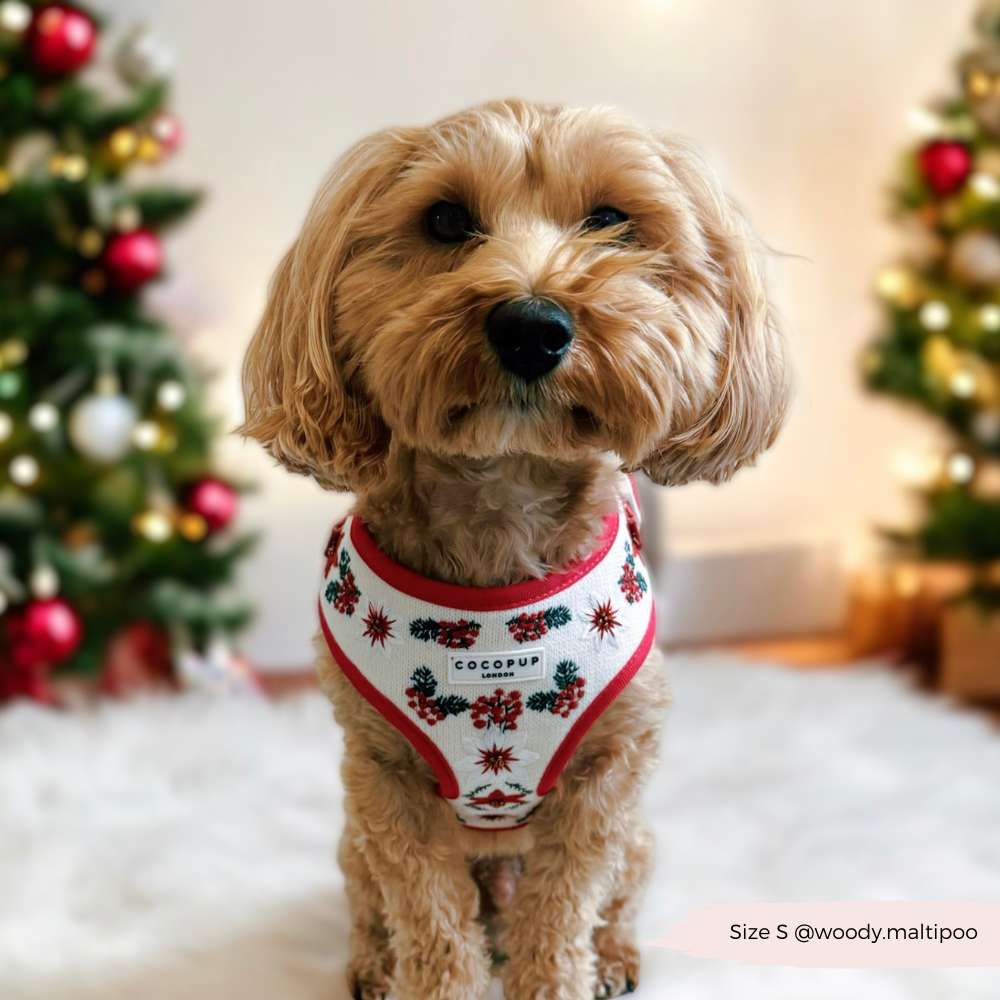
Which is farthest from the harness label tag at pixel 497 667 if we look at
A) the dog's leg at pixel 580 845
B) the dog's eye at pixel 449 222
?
the dog's eye at pixel 449 222

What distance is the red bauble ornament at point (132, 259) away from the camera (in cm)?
225

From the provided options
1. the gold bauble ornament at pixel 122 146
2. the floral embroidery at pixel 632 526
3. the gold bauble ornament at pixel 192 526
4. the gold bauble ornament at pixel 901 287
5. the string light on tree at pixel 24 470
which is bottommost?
the gold bauble ornament at pixel 192 526

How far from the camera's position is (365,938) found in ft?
4.51

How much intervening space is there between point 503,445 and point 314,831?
113 cm

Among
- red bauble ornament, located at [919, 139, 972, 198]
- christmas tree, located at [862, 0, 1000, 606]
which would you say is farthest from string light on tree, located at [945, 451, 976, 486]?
red bauble ornament, located at [919, 139, 972, 198]

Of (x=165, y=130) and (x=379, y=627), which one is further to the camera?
(x=165, y=130)

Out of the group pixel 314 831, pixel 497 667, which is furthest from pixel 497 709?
pixel 314 831

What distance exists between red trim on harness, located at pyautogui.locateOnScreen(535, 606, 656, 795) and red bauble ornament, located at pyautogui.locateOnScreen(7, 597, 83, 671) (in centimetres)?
147

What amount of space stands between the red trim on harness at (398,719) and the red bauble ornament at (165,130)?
5.22 feet

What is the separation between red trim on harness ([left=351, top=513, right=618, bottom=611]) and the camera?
1.12 metres

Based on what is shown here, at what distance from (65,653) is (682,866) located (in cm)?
144

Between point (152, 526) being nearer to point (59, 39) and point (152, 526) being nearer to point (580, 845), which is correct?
point (59, 39)

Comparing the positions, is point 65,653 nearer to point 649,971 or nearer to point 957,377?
point 649,971

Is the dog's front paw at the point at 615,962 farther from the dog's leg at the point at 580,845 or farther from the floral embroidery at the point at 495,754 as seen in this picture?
the floral embroidery at the point at 495,754
